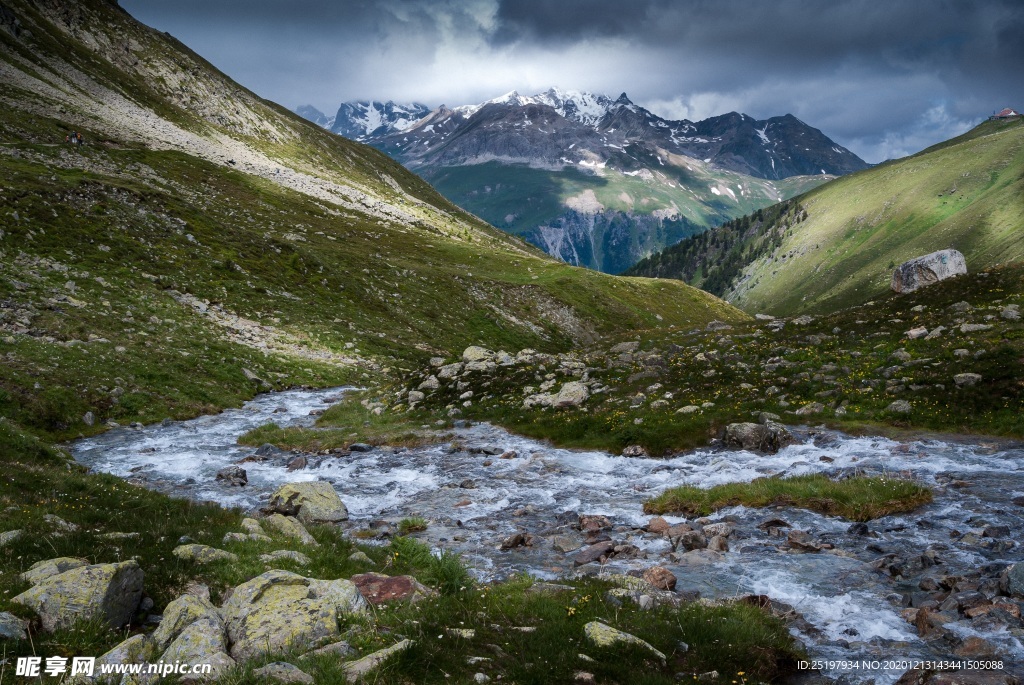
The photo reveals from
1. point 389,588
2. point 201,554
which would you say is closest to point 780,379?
point 389,588

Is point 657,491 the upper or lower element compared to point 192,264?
lower

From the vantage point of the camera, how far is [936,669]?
8.52 m

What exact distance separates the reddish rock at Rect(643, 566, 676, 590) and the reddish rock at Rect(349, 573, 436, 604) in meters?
5.02

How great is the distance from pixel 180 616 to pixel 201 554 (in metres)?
3.12

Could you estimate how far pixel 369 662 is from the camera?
7.08 m

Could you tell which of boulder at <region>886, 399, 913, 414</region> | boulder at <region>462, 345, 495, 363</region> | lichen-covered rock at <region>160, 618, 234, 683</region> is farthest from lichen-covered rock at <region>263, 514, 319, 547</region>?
boulder at <region>462, 345, 495, 363</region>

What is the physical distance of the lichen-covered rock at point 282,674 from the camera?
6625mm

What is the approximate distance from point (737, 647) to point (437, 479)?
47.9 feet

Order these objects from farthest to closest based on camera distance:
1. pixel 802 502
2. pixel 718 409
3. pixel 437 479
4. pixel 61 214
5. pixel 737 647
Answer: pixel 61 214 < pixel 718 409 < pixel 437 479 < pixel 802 502 < pixel 737 647

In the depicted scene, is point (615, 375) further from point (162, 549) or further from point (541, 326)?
point (541, 326)

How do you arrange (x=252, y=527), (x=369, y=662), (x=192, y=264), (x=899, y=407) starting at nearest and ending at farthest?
(x=369, y=662) < (x=252, y=527) < (x=899, y=407) < (x=192, y=264)

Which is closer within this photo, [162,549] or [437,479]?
[162,549]

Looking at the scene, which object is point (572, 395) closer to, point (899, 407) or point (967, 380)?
point (899, 407)

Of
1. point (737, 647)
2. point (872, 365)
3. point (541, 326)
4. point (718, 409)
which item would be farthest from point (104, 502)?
point (541, 326)
